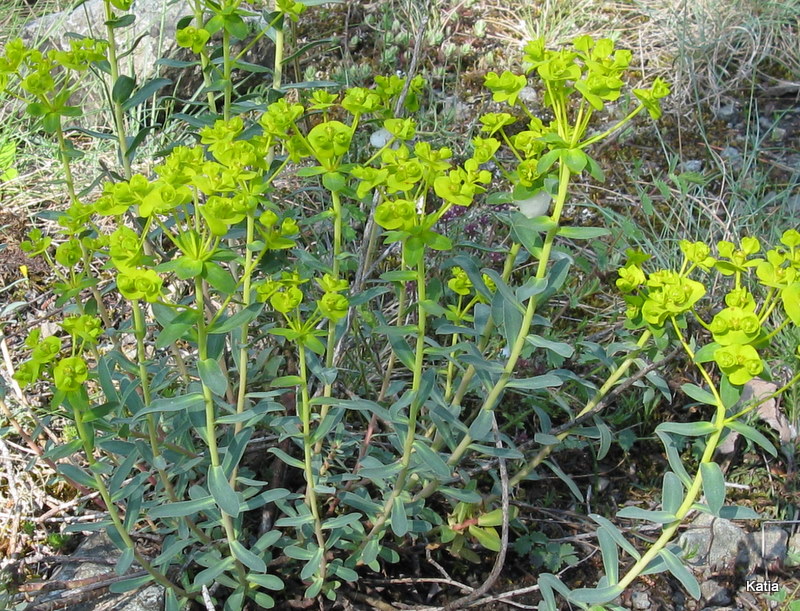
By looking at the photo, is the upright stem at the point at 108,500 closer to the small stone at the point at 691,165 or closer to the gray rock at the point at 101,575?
the gray rock at the point at 101,575

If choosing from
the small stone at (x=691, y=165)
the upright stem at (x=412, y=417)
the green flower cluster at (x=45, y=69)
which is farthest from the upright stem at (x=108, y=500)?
the small stone at (x=691, y=165)

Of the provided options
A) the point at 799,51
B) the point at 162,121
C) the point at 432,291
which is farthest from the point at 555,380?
the point at 799,51

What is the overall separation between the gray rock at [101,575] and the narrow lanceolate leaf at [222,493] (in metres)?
0.66

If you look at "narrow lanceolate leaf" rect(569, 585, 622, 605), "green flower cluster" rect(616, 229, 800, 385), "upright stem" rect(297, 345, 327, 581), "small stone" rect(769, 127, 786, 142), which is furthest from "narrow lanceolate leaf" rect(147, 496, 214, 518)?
"small stone" rect(769, 127, 786, 142)

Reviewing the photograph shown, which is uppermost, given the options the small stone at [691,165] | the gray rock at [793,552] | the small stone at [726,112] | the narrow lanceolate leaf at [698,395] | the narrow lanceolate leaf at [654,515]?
the narrow lanceolate leaf at [698,395]

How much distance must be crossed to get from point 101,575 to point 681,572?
58.1 inches

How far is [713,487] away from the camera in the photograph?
144 cm

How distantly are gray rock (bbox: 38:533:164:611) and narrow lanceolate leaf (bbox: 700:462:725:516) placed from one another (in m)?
1.45

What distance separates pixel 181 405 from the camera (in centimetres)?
157

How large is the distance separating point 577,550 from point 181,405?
1.39m

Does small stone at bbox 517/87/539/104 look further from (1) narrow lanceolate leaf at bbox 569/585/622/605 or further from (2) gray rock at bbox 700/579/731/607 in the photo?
(1) narrow lanceolate leaf at bbox 569/585/622/605

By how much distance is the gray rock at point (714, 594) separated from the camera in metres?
2.24

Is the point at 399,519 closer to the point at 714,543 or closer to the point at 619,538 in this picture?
the point at 619,538

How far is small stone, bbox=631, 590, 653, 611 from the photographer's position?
2223 millimetres
